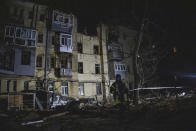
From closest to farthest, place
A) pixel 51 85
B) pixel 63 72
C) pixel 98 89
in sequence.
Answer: pixel 51 85, pixel 63 72, pixel 98 89

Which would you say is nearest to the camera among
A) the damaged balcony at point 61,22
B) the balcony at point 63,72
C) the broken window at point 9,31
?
the broken window at point 9,31

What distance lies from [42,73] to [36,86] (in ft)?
7.43

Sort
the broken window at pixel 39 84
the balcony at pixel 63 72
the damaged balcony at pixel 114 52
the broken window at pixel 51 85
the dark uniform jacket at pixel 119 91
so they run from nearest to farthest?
the dark uniform jacket at pixel 119 91, the broken window at pixel 39 84, the broken window at pixel 51 85, the balcony at pixel 63 72, the damaged balcony at pixel 114 52

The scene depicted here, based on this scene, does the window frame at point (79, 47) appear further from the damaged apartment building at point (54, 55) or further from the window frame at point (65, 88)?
the window frame at point (65, 88)

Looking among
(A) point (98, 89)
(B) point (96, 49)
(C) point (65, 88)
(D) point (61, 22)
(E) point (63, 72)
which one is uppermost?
(D) point (61, 22)

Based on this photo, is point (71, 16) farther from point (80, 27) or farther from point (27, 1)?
point (27, 1)

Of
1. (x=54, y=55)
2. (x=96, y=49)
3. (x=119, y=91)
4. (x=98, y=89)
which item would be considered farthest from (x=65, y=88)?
(x=119, y=91)

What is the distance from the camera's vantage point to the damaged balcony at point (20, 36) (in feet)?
87.7

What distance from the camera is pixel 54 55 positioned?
29922 mm

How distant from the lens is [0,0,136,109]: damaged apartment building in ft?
86.1

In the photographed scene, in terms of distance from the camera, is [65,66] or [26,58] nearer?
[26,58]

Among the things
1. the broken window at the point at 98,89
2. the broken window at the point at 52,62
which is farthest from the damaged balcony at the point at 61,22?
the broken window at the point at 98,89

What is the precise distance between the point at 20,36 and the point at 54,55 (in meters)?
6.01

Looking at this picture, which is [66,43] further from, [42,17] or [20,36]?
[20,36]
